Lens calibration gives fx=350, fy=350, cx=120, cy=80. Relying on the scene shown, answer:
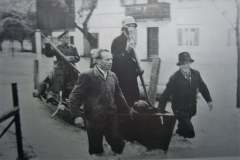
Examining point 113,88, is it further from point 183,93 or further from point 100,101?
point 183,93

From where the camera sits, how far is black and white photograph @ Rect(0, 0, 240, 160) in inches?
98.0

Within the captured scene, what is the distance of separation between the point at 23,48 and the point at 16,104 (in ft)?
1.32

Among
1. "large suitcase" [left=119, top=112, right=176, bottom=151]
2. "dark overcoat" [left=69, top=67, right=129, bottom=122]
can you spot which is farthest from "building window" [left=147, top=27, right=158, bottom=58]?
"large suitcase" [left=119, top=112, right=176, bottom=151]

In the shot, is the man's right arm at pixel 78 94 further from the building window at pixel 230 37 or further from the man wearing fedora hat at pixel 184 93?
the building window at pixel 230 37

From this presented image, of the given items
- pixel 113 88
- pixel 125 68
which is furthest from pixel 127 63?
pixel 113 88

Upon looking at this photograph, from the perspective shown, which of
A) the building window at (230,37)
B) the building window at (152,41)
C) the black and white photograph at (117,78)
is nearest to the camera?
the black and white photograph at (117,78)

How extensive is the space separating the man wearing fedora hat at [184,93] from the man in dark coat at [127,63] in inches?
9.7

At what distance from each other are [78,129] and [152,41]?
86cm

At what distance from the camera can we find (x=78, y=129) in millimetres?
2580

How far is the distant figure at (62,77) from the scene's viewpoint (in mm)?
2500

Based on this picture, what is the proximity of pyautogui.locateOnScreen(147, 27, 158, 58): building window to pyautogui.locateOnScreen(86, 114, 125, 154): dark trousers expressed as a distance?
1.79ft

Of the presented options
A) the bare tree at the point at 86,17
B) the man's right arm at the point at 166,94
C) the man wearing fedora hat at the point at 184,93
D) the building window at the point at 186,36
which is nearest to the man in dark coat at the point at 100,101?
the bare tree at the point at 86,17

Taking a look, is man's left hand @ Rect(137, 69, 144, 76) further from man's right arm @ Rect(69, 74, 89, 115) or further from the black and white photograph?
man's right arm @ Rect(69, 74, 89, 115)

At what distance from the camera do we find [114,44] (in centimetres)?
256
